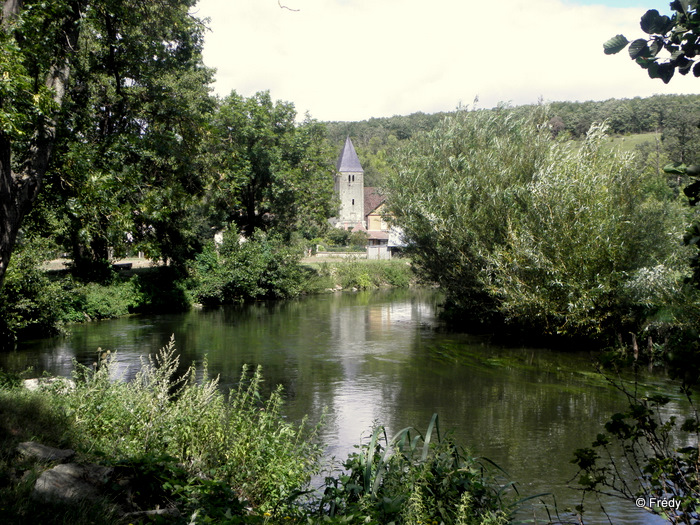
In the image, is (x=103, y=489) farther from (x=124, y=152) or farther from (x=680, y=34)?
(x=124, y=152)

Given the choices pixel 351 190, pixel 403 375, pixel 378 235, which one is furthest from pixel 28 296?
pixel 351 190

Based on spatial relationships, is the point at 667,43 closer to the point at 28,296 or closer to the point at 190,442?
the point at 190,442

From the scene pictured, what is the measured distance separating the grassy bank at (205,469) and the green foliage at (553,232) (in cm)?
1196

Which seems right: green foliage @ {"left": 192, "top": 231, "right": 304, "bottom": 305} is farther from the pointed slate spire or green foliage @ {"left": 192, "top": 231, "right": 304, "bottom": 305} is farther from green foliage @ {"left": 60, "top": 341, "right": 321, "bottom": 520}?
the pointed slate spire

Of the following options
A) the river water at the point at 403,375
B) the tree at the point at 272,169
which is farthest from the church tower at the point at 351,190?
the river water at the point at 403,375

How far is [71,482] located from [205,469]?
183cm

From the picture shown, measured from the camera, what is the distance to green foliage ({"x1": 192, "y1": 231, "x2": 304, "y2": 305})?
33062 mm

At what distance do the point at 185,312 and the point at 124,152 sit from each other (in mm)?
22058

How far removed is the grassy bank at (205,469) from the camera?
4.19 metres

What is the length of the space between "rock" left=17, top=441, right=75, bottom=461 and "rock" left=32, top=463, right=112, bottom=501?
1.15 ft

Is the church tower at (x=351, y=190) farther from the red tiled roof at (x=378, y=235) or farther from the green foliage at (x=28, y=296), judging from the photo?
the green foliage at (x=28, y=296)

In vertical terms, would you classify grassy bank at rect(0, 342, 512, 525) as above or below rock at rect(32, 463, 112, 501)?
below

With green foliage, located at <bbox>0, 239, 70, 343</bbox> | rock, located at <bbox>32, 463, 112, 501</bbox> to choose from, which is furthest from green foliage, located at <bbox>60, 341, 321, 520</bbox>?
green foliage, located at <bbox>0, 239, 70, 343</bbox>

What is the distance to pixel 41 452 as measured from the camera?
4.84 metres
